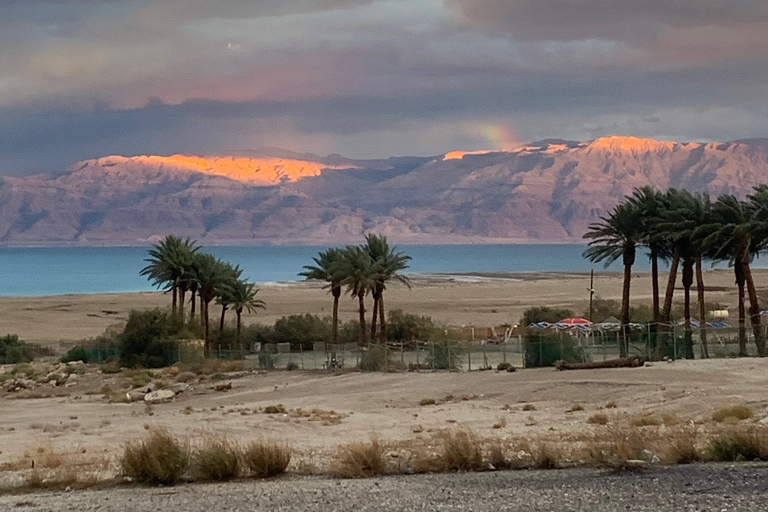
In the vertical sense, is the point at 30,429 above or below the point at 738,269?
below

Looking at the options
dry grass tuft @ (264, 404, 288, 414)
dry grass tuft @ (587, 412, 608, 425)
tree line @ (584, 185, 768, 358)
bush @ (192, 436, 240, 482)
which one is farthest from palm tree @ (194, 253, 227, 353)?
bush @ (192, 436, 240, 482)

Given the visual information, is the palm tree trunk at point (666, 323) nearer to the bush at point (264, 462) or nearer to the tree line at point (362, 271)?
the tree line at point (362, 271)

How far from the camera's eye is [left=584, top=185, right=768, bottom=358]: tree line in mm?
38638

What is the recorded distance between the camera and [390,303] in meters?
102

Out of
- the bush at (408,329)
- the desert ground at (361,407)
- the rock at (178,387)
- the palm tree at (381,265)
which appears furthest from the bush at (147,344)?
the bush at (408,329)

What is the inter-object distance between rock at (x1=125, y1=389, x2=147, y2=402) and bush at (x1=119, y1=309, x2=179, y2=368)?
1023cm

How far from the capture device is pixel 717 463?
525 inches

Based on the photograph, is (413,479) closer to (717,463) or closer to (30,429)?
(717,463)

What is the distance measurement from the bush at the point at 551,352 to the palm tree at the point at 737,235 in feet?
19.7

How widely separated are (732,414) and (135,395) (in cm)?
2277

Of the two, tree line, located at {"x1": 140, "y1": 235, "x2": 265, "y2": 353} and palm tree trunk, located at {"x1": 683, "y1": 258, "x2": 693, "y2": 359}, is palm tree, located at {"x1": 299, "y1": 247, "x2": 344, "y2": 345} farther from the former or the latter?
palm tree trunk, located at {"x1": 683, "y1": 258, "x2": 693, "y2": 359}

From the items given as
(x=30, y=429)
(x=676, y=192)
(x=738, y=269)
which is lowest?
(x=30, y=429)

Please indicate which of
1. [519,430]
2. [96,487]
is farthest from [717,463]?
[519,430]

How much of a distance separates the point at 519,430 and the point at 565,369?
556 inches
